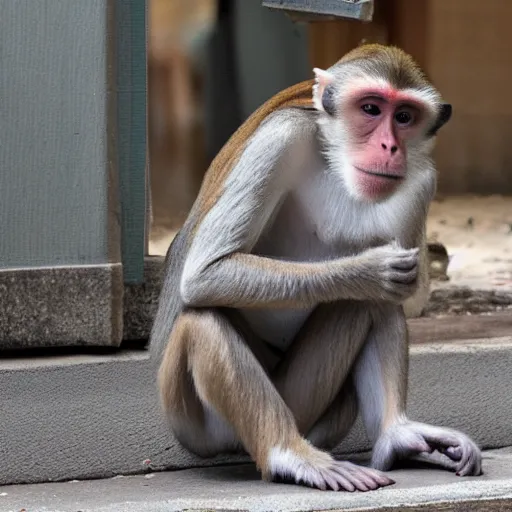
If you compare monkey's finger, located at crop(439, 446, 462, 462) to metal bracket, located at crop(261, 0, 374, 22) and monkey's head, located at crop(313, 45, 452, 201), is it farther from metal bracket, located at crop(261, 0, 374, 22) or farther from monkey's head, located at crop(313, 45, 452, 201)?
metal bracket, located at crop(261, 0, 374, 22)

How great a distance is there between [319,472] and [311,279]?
2.12 ft

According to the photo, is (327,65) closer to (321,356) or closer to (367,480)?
(321,356)

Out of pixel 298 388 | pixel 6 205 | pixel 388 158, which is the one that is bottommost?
pixel 298 388

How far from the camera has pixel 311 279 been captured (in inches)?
169

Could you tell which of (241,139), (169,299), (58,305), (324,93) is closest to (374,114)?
(324,93)

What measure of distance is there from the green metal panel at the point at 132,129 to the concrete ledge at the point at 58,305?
0.28 m

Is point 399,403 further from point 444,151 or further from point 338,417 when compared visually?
point 444,151

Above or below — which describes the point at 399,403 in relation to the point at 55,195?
below

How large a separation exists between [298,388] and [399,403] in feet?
1.21

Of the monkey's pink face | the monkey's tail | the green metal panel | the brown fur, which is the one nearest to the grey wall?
the green metal panel

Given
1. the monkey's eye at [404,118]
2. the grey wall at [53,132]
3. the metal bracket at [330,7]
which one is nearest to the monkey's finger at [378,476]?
the monkey's eye at [404,118]

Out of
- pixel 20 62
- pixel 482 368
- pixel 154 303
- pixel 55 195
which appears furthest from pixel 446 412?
pixel 20 62

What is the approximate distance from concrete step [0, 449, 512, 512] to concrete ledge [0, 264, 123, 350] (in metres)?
0.93

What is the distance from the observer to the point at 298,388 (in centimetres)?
462
